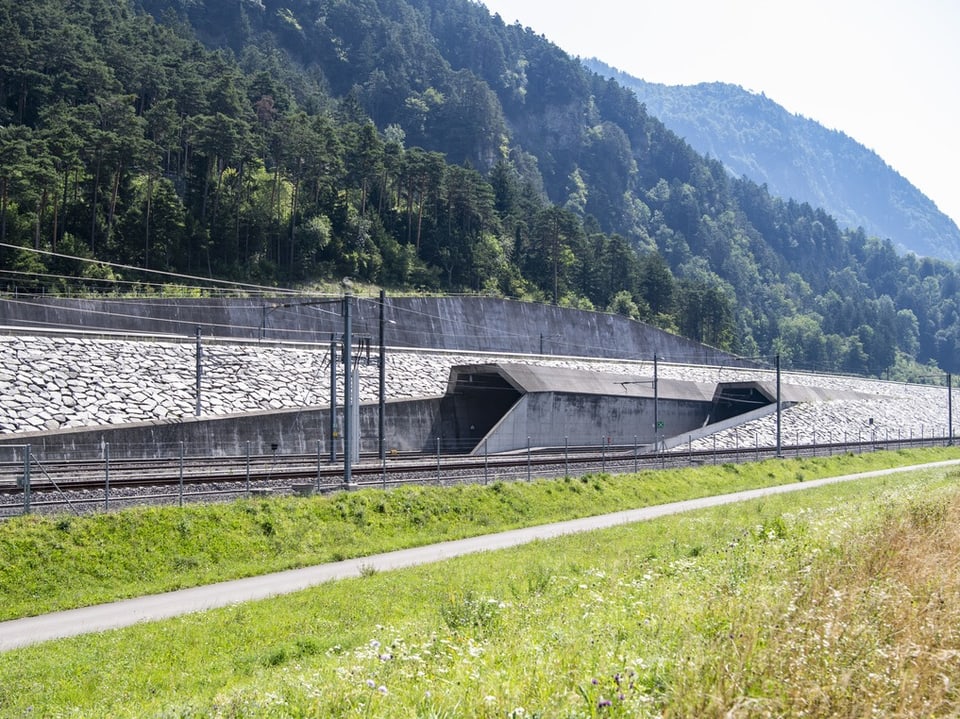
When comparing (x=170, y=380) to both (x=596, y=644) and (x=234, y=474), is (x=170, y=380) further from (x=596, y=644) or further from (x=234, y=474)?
(x=596, y=644)

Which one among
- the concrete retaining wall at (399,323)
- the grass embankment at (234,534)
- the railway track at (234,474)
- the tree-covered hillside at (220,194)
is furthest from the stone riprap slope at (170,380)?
the grass embankment at (234,534)

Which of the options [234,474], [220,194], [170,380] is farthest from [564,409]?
[220,194]

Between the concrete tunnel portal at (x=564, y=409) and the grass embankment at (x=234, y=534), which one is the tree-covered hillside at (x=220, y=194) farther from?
the grass embankment at (x=234, y=534)

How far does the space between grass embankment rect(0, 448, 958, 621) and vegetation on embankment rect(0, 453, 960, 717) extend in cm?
392

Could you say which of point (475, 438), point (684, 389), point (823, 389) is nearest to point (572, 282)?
point (823, 389)

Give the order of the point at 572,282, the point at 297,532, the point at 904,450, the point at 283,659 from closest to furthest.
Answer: the point at 283,659
the point at 297,532
the point at 904,450
the point at 572,282

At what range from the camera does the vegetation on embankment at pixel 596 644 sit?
666 centimetres

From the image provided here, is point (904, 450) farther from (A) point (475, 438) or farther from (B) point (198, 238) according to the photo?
(B) point (198, 238)

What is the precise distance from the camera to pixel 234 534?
2069 centimetres

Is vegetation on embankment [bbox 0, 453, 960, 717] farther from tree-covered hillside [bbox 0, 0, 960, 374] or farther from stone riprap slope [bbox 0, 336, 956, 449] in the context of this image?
tree-covered hillside [bbox 0, 0, 960, 374]

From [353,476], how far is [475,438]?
17254mm

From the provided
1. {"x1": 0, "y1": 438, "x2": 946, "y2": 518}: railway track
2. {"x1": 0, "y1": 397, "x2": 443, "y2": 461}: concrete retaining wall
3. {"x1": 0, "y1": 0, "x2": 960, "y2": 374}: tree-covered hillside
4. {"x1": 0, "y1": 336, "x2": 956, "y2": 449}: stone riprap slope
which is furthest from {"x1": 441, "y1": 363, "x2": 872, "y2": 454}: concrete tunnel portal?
{"x1": 0, "y1": 0, "x2": 960, "y2": 374}: tree-covered hillside

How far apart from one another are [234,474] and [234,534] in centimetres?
649

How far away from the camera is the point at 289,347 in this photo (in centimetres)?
4369
